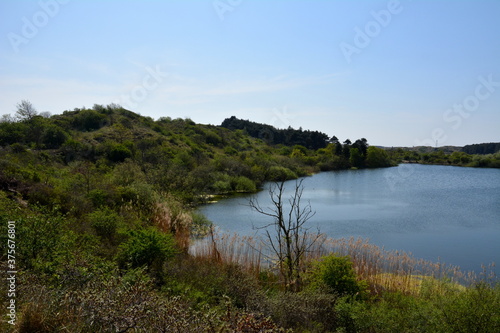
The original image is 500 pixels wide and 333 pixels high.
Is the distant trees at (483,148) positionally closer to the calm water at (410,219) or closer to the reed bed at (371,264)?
the calm water at (410,219)

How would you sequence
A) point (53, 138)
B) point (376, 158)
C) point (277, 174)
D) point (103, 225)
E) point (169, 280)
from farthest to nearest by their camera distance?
1. point (376, 158)
2. point (277, 174)
3. point (53, 138)
4. point (103, 225)
5. point (169, 280)

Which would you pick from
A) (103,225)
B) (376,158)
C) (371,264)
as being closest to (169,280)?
(103,225)

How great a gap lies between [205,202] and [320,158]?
3737 centimetres

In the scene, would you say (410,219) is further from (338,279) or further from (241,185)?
(338,279)

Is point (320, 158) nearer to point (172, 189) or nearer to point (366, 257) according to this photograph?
point (172, 189)

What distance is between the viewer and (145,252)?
802 cm

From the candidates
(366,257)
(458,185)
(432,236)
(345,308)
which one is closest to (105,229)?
(345,308)

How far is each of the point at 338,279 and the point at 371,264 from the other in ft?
7.59

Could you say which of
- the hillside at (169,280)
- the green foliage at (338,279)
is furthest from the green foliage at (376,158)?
the green foliage at (338,279)

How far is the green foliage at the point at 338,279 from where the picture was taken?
302 inches

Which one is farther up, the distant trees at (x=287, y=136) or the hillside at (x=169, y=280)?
the distant trees at (x=287, y=136)

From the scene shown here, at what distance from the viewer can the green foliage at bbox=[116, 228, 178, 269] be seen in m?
8.00

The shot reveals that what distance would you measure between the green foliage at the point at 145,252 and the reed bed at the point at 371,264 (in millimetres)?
2029

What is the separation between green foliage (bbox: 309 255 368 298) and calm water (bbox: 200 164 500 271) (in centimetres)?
535
